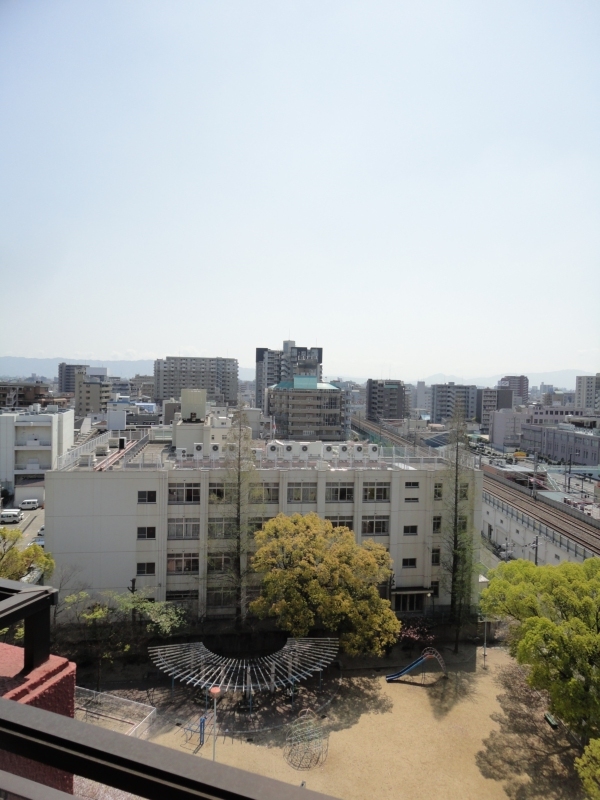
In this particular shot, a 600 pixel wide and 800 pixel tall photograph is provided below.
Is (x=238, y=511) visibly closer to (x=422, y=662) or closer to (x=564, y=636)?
(x=422, y=662)

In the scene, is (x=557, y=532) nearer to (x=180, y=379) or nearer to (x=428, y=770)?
(x=428, y=770)

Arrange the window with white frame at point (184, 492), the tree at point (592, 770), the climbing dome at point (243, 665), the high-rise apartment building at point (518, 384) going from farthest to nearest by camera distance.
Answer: the high-rise apartment building at point (518, 384)
the window with white frame at point (184, 492)
the climbing dome at point (243, 665)
the tree at point (592, 770)

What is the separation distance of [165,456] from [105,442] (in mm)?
4151

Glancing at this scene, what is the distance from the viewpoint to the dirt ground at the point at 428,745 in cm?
831

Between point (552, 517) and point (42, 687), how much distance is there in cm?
2249

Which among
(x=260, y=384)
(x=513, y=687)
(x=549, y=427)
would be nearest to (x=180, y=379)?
(x=260, y=384)

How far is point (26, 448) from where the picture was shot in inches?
1070

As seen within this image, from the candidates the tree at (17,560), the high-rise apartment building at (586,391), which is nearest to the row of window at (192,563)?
the tree at (17,560)

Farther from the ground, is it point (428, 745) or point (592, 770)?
point (592, 770)

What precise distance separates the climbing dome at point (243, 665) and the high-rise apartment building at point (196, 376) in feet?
207

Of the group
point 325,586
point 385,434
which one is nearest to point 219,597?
point 325,586

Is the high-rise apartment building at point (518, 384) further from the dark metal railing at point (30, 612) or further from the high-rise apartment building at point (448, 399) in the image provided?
the dark metal railing at point (30, 612)

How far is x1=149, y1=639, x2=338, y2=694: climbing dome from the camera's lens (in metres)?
10.8

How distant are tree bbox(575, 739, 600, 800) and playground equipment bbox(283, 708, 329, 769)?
421 centimetres
